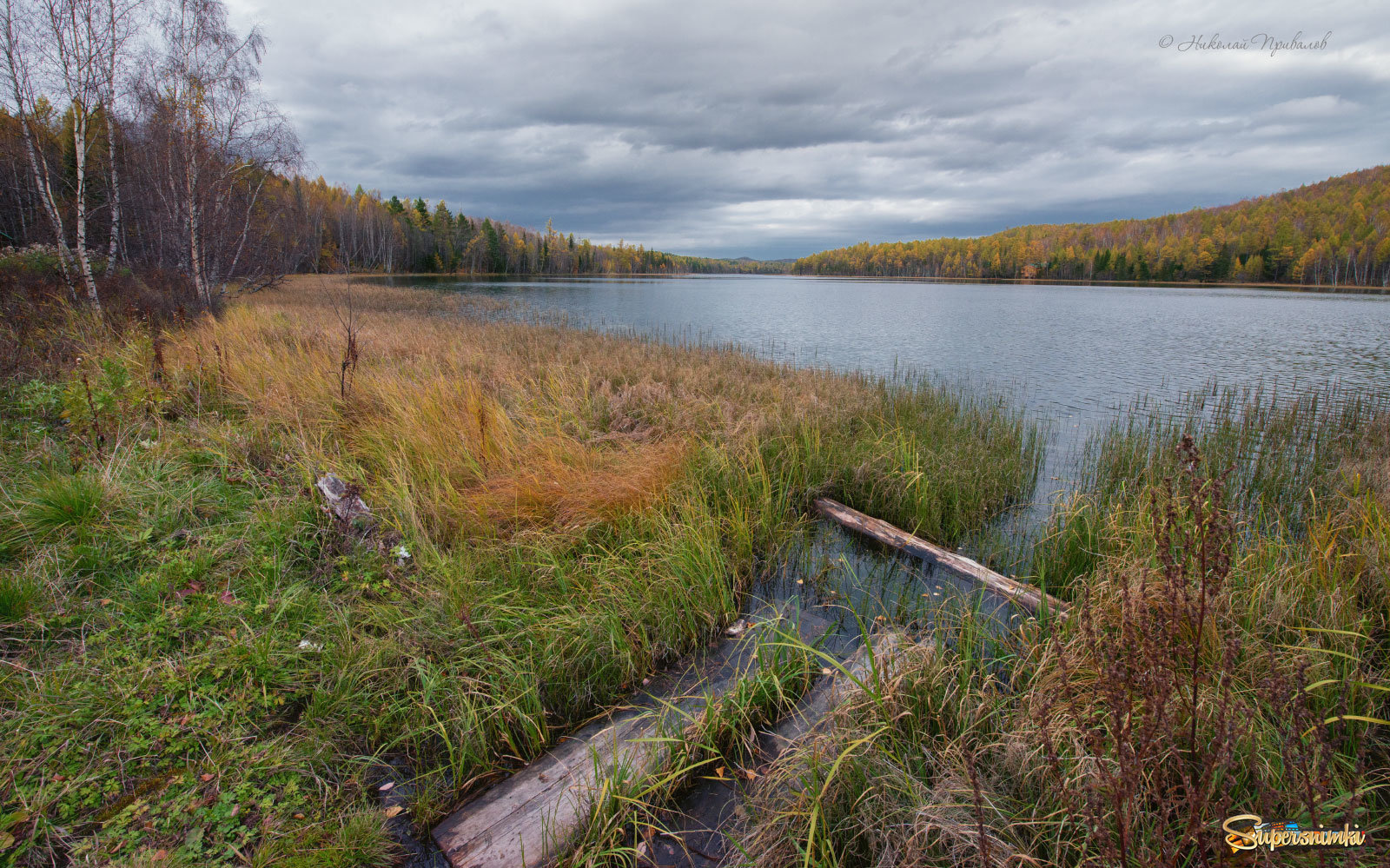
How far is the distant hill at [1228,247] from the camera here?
6347 cm

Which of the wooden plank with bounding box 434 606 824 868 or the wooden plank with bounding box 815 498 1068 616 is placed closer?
the wooden plank with bounding box 434 606 824 868

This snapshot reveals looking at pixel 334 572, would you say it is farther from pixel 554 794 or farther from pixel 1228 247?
pixel 1228 247

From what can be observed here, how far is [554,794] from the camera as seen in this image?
2451mm

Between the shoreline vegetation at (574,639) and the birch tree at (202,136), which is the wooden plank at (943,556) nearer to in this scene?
the shoreline vegetation at (574,639)

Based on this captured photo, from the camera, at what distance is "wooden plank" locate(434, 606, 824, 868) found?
2219mm

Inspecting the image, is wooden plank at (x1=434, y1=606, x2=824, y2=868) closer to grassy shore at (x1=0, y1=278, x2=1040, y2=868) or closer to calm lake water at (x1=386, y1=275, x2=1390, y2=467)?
grassy shore at (x1=0, y1=278, x2=1040, y2=868)

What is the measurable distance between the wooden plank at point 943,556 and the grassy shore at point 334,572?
1.28ft

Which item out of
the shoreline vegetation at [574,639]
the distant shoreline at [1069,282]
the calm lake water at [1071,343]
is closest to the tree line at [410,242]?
the distant shoreline at [1069,282]

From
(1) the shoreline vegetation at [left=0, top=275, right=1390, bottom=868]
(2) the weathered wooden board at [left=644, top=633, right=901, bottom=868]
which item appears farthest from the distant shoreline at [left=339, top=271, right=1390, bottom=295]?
(2) the weathered wooden board at [left=644, top=633, right=901, bottom=868]

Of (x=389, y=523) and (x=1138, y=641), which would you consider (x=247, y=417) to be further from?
(x=1138, y=641)

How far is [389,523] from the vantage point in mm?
4141

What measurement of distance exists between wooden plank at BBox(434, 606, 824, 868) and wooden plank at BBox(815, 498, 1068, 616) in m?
2.13

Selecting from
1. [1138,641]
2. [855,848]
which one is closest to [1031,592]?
[1138,641]

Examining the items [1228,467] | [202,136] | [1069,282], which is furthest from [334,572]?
[1069,282]
